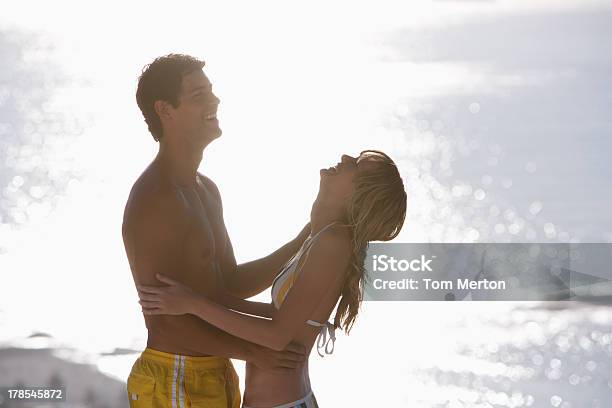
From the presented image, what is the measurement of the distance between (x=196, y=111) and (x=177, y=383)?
2.94 feet

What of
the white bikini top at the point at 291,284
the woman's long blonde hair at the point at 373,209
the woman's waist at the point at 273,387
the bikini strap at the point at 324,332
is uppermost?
the woman's long blonde hair at the point at 373,209

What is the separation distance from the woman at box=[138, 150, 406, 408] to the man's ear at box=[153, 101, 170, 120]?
0.62 m

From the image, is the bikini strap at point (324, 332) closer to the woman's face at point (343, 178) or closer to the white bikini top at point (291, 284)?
the white bikini top at point (291, 284)

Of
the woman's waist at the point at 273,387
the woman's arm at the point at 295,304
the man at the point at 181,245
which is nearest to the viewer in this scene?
the woman's arm at the point at 295,304

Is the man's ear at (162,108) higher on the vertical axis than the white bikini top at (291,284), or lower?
higher

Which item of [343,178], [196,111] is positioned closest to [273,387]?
[343,178]

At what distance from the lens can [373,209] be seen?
3053 millimetres

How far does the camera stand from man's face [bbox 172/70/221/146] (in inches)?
139

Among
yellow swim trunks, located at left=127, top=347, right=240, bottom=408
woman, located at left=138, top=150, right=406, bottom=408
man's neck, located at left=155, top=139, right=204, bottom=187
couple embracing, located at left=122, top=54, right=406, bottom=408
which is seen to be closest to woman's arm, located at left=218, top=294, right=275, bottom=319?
couple embracing, located at left=122, top=54, right=406, bottom=408

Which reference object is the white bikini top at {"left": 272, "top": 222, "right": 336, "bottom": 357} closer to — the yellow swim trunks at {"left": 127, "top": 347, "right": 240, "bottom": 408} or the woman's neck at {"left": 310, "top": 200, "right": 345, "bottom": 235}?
the woman's neck at {"left": 310, "top": 200, "right": 345, "bottom": 235}

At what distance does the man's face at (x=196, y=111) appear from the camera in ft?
11.6

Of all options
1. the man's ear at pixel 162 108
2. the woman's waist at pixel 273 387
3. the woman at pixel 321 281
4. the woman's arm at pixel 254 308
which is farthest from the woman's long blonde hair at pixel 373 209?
the man's ear at pixel 162 108

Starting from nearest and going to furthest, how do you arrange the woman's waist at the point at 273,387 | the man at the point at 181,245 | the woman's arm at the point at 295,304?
the woman's arm at the point at 295,304 → the woman's waist at the point at 273,387 → the man at the point at 181,245

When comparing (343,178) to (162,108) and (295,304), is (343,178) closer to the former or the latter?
(295,304)
